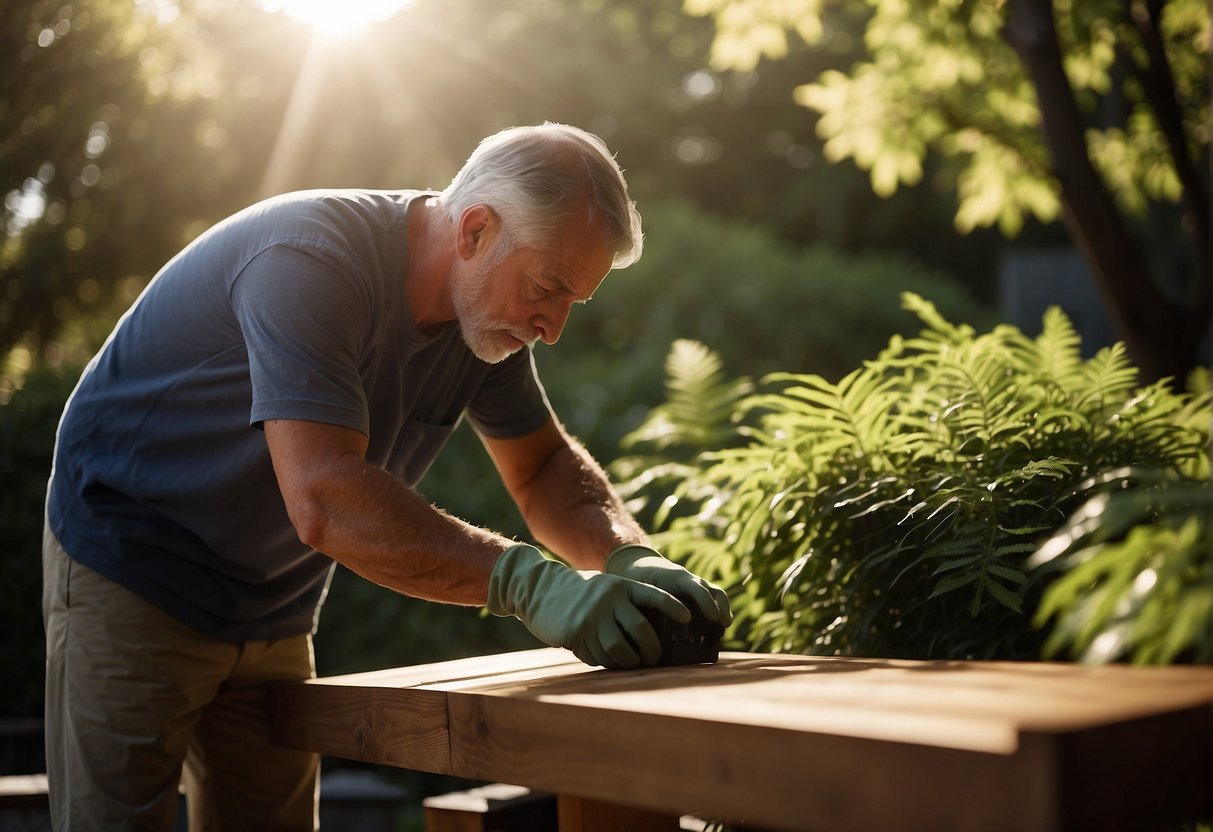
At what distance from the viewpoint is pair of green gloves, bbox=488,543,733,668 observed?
1892 millimetres

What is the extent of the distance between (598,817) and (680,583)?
→ 441 mm

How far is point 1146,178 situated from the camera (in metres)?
6.06

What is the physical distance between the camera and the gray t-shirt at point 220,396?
7.05 ft

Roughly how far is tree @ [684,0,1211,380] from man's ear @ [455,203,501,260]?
291cm

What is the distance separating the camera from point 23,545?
5012mm

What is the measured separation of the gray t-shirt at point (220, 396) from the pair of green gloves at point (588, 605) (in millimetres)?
385

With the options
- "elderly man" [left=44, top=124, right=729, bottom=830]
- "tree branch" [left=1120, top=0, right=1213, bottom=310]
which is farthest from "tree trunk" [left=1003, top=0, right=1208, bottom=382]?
"elderly man" [left=44, top=124, right=729, bottom=830]

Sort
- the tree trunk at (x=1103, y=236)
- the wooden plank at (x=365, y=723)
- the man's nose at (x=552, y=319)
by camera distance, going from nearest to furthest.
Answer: the wooden plank at (x=365, y=723) < the man's nose at (x=552, y=319) < the tree trunk at (x=1103, y=236)

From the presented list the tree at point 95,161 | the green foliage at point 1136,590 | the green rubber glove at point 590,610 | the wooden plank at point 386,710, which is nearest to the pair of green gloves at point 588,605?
the green rubber glove at point 590,610

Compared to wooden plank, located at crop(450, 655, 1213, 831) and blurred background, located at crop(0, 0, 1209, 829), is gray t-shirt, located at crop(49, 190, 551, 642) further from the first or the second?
blurred background, located at crop(0, 0, 1209, 829)

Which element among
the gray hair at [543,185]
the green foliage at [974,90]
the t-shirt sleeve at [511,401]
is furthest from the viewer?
the green foliage at [974,90]

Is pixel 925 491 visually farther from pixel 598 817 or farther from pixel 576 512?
pixel 598 817

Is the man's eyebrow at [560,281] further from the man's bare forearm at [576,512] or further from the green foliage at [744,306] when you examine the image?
the green foliage at [744,306]

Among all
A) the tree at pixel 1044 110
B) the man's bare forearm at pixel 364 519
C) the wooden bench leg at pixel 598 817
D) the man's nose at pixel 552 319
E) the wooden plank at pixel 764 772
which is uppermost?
the tree at pixel 1044 110
